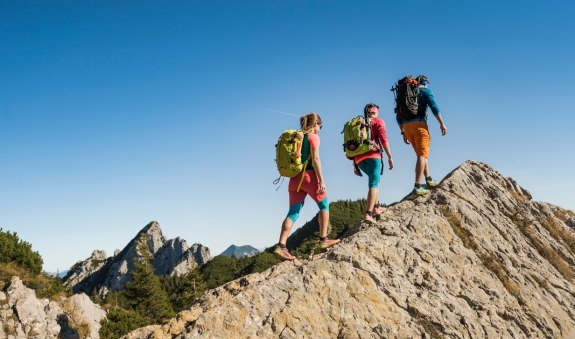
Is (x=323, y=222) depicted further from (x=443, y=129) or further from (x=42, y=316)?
(x=42, y=316)

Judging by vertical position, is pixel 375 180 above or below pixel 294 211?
above

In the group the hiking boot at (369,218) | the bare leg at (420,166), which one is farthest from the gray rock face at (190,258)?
the hiking boot at (369,218)

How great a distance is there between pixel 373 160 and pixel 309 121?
5.97 ft

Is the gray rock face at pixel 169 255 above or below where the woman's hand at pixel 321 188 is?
above

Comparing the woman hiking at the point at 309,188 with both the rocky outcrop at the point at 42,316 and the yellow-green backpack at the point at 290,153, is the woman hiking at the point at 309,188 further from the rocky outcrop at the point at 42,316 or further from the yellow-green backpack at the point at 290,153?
the rocky outcrop at the point at 42,316

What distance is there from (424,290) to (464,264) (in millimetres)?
1574

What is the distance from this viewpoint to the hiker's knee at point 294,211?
305 inches

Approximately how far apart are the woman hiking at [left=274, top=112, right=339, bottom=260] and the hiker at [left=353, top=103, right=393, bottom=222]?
4.15 feet

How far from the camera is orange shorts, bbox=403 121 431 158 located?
9.52m

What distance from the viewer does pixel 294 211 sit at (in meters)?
7.81

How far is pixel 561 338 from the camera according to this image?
679 centimetres

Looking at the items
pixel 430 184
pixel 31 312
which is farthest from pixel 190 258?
pixel 430 184

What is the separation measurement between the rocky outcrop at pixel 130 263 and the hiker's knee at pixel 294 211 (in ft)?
516

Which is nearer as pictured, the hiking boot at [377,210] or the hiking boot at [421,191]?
the hiking boot at [377,210]
